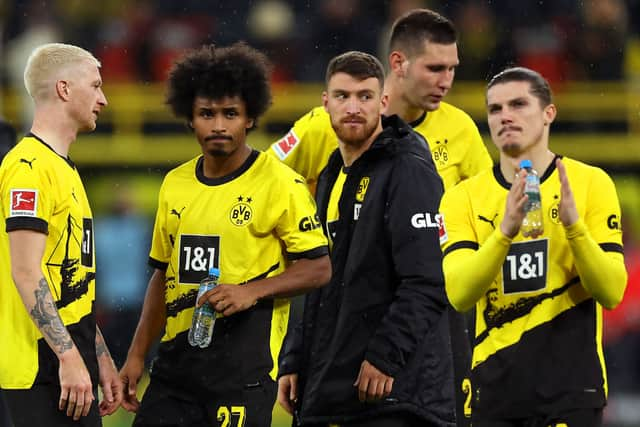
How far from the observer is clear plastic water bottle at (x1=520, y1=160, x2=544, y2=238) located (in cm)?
607

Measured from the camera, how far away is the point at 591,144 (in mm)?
17203

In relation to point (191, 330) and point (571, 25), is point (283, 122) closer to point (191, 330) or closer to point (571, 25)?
point (571, 25)

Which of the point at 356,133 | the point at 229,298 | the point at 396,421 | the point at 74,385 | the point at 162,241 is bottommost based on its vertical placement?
the point at 396,421

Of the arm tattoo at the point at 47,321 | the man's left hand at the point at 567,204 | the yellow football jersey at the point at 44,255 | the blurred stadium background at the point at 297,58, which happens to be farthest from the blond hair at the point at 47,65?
the blurred stadium background at the point at 297,58

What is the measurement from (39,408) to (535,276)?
2.13 m

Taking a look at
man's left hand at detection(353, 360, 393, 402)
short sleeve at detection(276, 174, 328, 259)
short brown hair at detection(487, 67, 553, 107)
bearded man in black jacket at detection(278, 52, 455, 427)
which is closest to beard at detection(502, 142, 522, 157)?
short brown hair at detection(487, 67, 553, 107)

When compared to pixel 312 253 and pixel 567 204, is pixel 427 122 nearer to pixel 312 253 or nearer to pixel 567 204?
pixel 312 253

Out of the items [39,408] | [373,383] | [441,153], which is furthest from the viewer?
[441,153]

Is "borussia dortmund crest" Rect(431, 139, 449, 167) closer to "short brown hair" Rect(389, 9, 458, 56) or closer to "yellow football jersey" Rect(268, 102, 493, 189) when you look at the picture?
"yellow football jersey" Rect(268, 102, 493, 189)

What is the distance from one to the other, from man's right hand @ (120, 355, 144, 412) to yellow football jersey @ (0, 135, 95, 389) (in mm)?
432

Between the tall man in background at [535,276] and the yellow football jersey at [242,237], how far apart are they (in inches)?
27.3

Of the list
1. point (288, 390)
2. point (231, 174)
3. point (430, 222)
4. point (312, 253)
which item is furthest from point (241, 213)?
point (288, 390)

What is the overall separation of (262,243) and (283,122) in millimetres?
11094

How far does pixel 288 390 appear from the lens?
6879 mm
